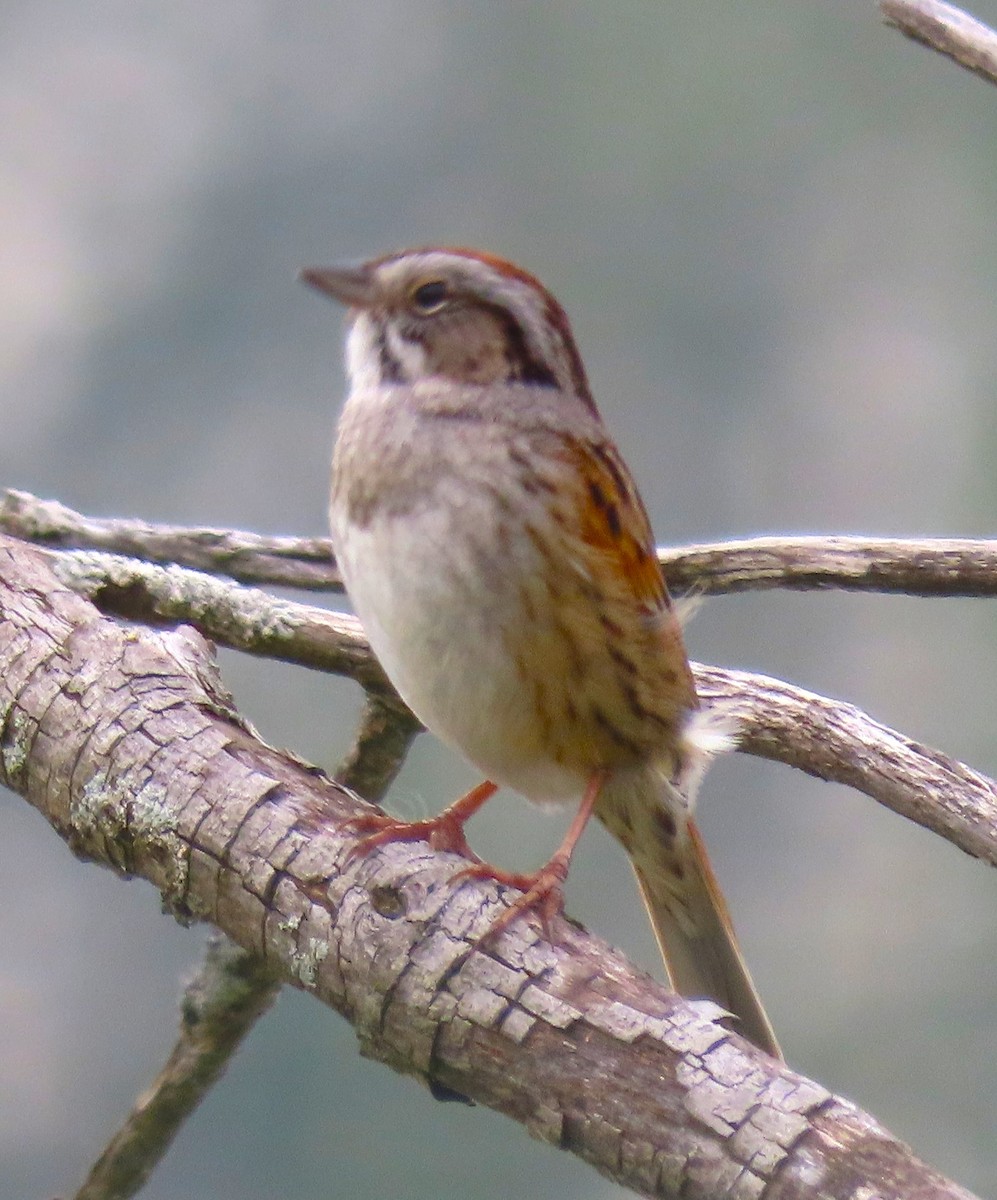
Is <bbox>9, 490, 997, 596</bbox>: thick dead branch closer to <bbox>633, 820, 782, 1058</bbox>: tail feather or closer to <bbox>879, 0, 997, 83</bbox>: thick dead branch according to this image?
<bbox>633, 820, 782, 1058</bbox>: tail feather

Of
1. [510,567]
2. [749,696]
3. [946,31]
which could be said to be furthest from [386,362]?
[946,31]

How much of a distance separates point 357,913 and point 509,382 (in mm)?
647

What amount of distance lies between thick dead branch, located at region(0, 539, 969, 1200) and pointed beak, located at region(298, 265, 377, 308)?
425 millimetres

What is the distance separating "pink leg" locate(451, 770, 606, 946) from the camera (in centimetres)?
137

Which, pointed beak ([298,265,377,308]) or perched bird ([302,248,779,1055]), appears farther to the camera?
pointed beak ([298,265,377,308])

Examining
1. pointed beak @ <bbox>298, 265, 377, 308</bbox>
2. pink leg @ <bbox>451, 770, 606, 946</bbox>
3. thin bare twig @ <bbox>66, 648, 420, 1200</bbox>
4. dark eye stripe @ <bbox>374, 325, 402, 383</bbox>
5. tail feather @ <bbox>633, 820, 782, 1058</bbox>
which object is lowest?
thin bare twig @ <bbox>66, 648, 420, 1200</bbox>

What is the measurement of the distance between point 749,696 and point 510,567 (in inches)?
19.0

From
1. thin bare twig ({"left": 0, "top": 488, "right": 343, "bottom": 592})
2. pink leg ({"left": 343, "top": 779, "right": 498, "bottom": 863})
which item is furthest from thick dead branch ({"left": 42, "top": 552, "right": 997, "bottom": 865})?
pink leg ({"left": 343, "top": 779, "right": 498, "bottom": 863})

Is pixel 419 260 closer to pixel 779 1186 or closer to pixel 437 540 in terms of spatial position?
pixel 437 540

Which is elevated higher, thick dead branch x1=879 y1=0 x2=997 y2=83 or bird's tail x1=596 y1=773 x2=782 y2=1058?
thick dead branch x1=879 y1=0 x2=997 y2=83

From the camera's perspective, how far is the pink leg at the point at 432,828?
4.87 ft

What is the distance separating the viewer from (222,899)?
4.87ft

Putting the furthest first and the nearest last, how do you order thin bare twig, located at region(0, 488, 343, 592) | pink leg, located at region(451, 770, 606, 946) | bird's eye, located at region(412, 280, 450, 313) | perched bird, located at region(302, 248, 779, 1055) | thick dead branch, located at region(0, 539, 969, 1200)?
thin bare twig, located at region(0, 488, 343, 592) → bird's eye, located at region(412, 280, 450, 313) → perched bird, located at region(302, 248, 779, 1055) → pink leg, located at region(451, 770, 606, 946) → thick dead branch, located at region(0, 539, 969, 1200)

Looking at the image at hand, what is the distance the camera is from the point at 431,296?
5.74ft
